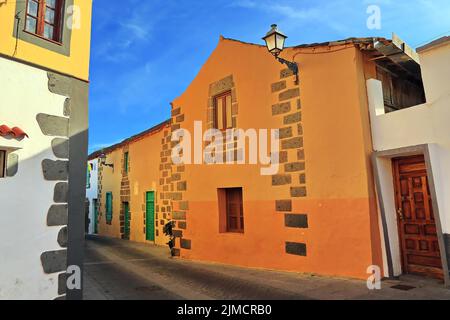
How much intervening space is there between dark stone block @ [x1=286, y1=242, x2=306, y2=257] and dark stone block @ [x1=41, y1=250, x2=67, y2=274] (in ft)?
14.1

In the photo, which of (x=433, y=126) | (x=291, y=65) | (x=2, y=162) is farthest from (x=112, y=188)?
(x=433, y=126)

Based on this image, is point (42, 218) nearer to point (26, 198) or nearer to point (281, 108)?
point (26, 198)

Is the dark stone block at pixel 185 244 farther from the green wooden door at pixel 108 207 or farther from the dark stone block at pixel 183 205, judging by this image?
the green wooden door at pixel 108 207

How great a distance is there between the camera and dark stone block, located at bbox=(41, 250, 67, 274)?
3.88 m

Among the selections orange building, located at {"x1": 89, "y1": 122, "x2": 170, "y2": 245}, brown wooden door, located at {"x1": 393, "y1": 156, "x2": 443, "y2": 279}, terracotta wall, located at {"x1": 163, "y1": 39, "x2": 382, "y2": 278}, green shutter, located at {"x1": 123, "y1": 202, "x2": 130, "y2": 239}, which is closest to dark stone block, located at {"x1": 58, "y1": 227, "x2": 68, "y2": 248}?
terracotta wall, located at {"x1": 163, "y1": 39, "x2": 382, "y2": 278}

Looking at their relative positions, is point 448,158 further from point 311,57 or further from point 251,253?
point 251,253

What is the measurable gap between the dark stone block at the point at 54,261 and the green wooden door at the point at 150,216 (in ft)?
28.3

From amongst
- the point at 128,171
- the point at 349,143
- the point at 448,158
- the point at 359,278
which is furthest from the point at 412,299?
the point at 128,171

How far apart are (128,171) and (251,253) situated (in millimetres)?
9039

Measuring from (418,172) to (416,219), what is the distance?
0.83m

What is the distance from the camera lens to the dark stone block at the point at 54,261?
388 centimetres

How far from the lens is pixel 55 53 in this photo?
4254mm

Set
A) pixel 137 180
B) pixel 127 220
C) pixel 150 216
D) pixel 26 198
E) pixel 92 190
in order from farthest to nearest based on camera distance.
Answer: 1. pixel 92 190
2. pixel 127 220
3. pixel 137 180
4. pixel 150 216
5. pixel 26 198

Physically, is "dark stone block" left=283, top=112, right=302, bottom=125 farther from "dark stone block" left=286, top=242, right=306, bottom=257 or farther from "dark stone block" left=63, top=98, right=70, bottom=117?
"dark stone block" left=63, top=98, right=70, bottom=117
